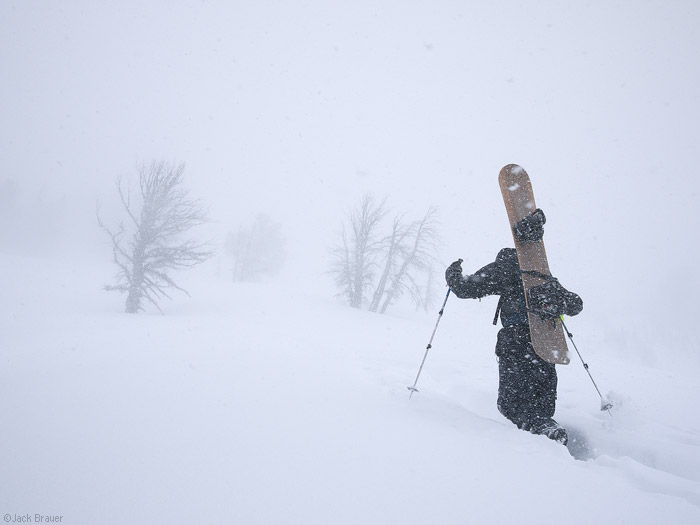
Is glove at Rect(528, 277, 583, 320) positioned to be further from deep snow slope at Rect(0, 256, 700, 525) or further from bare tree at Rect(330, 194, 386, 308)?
bare tree at Rect(330, 194, 386, 308)

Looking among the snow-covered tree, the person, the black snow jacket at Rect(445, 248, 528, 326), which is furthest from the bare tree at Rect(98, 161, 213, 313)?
the person

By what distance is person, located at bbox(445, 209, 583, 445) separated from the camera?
3.26m

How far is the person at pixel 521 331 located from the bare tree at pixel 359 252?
15629mm

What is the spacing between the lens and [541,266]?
382 cm

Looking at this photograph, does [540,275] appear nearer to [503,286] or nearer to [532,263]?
[532,263]

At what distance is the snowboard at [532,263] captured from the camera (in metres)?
3.39

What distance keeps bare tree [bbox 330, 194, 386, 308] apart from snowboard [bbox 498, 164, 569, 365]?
15078 mm

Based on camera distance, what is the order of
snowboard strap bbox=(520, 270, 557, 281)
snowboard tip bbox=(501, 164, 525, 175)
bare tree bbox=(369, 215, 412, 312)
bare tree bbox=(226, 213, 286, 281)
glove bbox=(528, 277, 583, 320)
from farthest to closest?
1. bare tree bbox=(226, 213, 286, 281)
2. bare tree bbox=(369, 215, 412, 312)
3. snowboard tip bbox=(501, 164, 525, 175)
4. snowboard strap bbox=(520, 270, 557, 281)
5. glove bbox=(528, 277, 583, 320)

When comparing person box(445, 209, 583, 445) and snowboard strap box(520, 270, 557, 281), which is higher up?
snowboard strap box(520, 270, 557, 281)

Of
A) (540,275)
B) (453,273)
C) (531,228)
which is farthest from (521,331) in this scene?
(531,228)

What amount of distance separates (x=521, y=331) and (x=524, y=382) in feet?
1.91

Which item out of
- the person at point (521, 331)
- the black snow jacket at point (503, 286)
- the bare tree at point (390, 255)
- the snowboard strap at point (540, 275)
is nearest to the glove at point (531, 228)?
the person at point (521, 331)

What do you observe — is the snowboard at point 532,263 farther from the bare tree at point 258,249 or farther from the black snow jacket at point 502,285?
the bare tree at point 258,249

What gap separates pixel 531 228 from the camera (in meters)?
3.63
